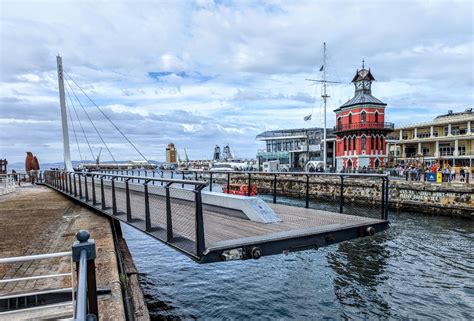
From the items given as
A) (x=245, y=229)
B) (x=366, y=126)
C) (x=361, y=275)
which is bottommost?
(x=361, y=275)

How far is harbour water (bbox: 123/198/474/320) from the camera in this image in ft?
26.5

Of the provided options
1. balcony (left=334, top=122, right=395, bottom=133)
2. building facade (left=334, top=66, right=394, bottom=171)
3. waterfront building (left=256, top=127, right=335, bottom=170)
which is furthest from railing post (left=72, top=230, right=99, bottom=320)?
waterfront building (left=256, top=127, right=335, bottom=170)

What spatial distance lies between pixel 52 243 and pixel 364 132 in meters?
42.7

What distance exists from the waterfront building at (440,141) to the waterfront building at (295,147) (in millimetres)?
12914

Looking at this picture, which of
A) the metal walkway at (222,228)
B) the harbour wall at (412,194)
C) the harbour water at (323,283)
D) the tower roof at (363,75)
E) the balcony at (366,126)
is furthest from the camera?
the tower roof at (363,75)

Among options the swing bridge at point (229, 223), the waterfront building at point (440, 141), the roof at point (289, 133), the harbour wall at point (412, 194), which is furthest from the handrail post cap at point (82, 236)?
the roof at point (289, 133)

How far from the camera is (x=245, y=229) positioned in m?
6.44

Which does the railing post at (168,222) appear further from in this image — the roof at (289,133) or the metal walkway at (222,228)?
the roof at (289,133)

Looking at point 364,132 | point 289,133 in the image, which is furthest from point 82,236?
point 289,133

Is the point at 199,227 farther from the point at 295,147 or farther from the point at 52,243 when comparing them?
the point at 295,147

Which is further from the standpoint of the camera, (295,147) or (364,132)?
(295,147)

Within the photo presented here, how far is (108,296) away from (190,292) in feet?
14.1

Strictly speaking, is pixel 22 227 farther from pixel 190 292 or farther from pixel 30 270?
pixel 190 292

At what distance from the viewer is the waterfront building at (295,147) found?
2667 inches
